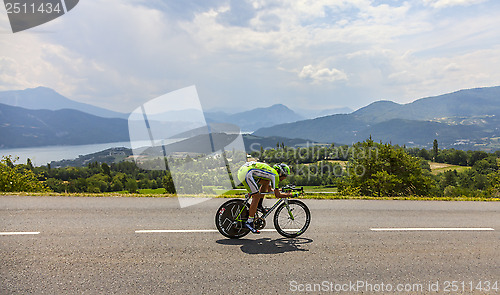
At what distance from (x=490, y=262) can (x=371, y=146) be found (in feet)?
83.9

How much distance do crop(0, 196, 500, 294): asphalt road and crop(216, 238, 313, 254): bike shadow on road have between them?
2cm

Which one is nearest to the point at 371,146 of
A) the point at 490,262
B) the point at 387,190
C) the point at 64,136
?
the point at 387,190

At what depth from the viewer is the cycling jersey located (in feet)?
20.0

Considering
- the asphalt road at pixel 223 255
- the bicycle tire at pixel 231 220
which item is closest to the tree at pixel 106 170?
the asphalt road at pixel 223 255

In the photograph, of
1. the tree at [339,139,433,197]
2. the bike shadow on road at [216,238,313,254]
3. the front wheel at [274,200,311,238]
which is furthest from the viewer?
the tree at [339,139,433,197]

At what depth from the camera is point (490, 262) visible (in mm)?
5508

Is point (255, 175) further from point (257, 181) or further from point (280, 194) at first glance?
point (280, 194)

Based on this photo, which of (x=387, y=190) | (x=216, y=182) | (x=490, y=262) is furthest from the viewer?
(x=387, y=190)

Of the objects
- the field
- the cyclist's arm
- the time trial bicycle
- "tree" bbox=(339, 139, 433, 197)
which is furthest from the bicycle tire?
the field

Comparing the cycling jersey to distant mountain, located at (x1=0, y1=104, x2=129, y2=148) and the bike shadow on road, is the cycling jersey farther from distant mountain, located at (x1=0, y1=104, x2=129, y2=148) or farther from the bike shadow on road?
distant mountain, located at (x1=0, y1=104, x2=129, y2=148)

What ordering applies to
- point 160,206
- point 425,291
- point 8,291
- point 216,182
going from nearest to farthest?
point 8,291 < point 425,291 < point 160,206 < point 216,182

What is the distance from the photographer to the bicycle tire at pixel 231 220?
6.25m

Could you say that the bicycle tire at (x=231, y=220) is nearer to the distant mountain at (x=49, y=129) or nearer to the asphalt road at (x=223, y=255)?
the asphalt road at (x=223, y=255)

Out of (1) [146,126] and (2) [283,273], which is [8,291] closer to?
(2) [283,273]
